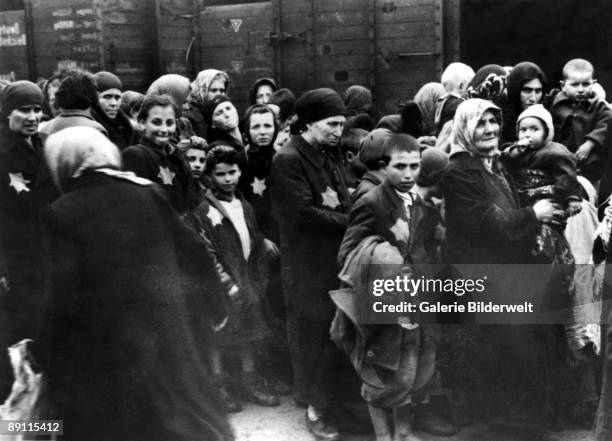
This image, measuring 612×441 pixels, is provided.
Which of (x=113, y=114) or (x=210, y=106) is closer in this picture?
(x=210, y=106)

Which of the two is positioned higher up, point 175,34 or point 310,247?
point 175,34

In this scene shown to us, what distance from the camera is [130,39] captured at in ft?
22.9

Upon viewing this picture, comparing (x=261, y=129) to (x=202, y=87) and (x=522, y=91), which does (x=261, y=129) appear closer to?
(x=202, y=87)

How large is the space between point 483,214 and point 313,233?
0.78 m

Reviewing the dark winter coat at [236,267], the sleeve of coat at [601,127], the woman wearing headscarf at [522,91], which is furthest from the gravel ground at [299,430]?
the sleeve of coat at [601,127]

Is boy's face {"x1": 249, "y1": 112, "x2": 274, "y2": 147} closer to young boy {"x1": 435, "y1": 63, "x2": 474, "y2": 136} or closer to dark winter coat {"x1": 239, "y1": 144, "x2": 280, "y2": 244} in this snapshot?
dark winter coat {"x1": 239, "y1": 144, "x2": 280, "y2": 244}

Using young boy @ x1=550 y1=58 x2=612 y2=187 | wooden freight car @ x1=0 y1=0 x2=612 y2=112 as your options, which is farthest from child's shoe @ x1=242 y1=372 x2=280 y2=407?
wooden freight car @ x1=0 y1=0 x2=612 y2=112

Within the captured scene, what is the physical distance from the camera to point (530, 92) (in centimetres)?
385

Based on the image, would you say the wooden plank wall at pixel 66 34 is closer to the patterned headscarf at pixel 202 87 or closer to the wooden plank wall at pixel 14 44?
the wooden plank wall at pixel 14 44

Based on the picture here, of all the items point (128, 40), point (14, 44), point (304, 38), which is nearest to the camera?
point (304, 38)

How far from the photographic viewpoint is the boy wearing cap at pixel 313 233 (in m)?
3.23

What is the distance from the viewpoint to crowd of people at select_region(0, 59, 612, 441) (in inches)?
91.7

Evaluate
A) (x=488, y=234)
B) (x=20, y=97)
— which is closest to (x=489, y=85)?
(x=488, y=234)

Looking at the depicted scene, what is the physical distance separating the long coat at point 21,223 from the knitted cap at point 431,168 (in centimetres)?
188
